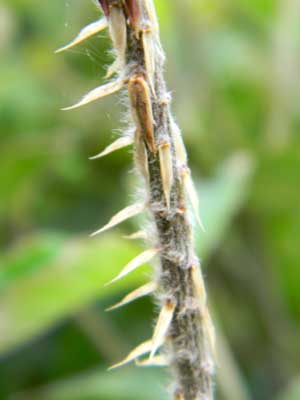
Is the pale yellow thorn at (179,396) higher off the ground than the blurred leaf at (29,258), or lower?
lower

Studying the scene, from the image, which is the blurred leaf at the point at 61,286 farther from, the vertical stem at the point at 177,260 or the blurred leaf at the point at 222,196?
the vertical stem at the point at 177,260

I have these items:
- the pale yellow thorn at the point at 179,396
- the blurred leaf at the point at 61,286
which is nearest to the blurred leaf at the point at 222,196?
the blurred leaf at the point at 61,286

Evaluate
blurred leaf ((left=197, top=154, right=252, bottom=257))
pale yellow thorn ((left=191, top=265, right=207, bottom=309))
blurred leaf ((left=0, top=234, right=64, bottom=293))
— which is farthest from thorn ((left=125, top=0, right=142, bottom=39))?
blurred leaf ((left=197, top=154, right=252, bottom=257))

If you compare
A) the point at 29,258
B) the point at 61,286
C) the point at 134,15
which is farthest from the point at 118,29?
the point at 61,286

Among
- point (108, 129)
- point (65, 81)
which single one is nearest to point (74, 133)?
point (108, 129)

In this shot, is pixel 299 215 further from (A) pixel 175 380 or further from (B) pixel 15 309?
(A) pixel 175 380

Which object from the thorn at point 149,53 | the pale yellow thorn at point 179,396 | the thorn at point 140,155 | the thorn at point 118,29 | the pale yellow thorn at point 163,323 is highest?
the thorn at point 118,29

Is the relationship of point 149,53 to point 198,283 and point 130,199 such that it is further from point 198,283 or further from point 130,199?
point 130,199
